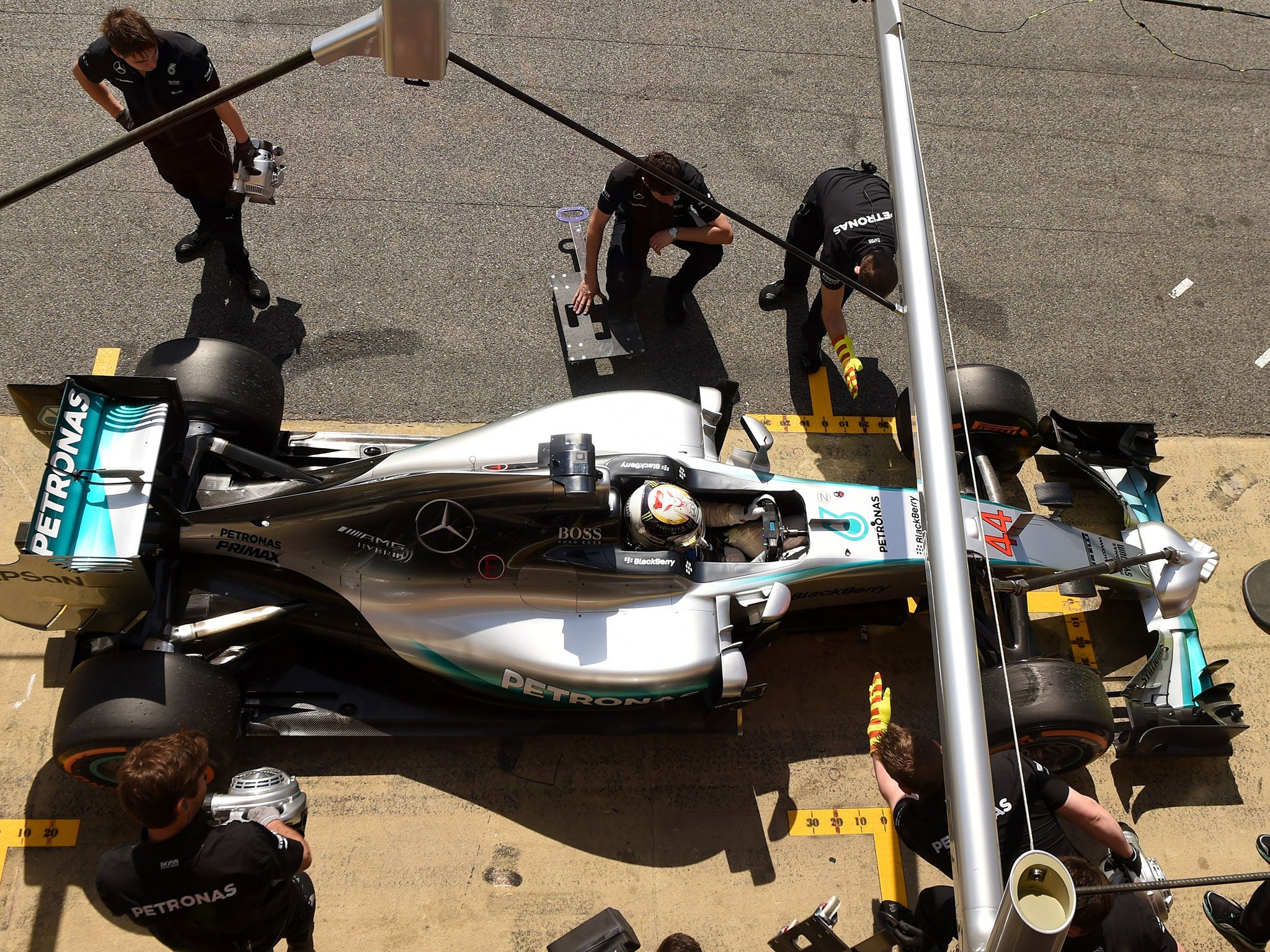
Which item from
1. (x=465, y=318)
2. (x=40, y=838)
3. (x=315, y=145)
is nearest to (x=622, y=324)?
(x=465, y=318)

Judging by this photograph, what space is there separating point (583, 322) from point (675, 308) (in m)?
0.66

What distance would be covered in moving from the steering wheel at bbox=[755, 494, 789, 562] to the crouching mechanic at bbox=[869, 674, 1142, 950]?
839 millimetres

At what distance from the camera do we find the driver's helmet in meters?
4.75

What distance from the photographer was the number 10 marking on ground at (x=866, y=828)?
16.8 feet

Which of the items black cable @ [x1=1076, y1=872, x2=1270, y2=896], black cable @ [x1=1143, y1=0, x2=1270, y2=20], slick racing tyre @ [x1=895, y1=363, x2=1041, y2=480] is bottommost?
black cable @ [x1=1076, y1=872, x2=1270, y2=896]

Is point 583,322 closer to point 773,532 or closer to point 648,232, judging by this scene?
point 648,232


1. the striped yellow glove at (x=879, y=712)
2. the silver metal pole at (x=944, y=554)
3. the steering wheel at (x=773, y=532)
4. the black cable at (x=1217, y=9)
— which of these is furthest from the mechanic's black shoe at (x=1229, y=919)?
the black cable at (x=1217, y=9)

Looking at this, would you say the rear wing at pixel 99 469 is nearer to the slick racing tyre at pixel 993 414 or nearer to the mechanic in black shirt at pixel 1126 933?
the slick racing tyre at pixel 993 414

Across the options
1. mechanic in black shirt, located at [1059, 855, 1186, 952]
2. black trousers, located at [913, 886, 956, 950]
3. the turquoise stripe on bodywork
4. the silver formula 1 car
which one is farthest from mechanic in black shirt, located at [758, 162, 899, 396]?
mechanic in black shirt, located at [1059, 855, 1186, 952]

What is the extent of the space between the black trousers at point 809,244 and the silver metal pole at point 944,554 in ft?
8.54

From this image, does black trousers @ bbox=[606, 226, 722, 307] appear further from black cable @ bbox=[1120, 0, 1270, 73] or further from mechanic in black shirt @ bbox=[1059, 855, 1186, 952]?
black cable @ bbox=[1120, 0, 1270, 73]

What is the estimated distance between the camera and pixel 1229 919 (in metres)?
5.00

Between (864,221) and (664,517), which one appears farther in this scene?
(864,221)

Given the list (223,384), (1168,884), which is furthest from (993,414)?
(223,384)
